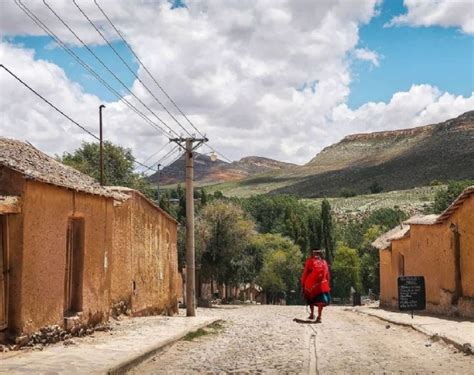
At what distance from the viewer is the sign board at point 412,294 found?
21312 millimetres

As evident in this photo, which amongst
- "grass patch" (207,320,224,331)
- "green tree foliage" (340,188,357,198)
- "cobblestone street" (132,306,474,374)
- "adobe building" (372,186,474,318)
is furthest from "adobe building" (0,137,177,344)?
"green tree foliage" (340,188,357,198)

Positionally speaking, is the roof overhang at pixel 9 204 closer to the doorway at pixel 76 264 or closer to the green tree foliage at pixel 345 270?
the doorway at pixel 76 264

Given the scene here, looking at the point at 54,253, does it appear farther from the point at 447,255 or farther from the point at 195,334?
the point at 447,255

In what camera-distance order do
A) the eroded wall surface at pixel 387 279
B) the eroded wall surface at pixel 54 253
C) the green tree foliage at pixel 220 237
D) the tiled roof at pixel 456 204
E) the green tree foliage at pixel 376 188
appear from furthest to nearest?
1. the green tree foliage at pixel 376 188
2. the green tree foliage at pixel 220 237
3. the eroded wall surface at pixel 387 279
4. the tiled roof at pixel 456 204
5. the eroded wall surface at pixel 54 253

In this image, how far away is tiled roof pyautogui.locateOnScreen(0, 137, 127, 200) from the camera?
12.1 metres

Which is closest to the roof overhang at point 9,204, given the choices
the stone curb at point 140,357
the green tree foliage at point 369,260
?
the stone curb at point 140,357

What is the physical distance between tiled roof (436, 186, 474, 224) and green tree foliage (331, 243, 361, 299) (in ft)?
199

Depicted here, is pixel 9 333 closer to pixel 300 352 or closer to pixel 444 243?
pixel 300 352

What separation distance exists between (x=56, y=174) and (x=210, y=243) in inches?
1595

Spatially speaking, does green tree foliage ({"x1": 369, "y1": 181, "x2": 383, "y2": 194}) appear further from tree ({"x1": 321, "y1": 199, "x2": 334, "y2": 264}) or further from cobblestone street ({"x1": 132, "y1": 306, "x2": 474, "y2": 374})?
cobblestone street ({"x1": 132, "y1": 306, "x2": 474, "y2": 374})

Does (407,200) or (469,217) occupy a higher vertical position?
(407,200)

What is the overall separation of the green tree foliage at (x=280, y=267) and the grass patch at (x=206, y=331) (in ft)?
172

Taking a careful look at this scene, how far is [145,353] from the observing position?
11.7 metres

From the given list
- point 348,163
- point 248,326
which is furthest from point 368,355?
point 348,163
